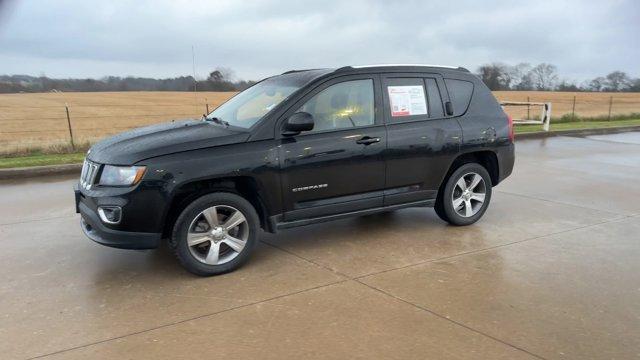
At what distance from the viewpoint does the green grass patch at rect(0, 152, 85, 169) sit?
1034 cm

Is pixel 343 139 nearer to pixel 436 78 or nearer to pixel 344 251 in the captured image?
pixel 344 251

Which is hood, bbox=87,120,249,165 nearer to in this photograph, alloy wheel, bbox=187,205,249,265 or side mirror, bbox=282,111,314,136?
side mirror, bbox=282,111,314,136

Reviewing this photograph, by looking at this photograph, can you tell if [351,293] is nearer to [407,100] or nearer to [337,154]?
[337,154]

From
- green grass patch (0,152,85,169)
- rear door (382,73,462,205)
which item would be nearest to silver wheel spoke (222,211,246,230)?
rear door (382,73,462,205)

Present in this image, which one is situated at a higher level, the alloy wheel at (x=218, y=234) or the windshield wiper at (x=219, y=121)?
the windshield wiper at (x=219, y=121)

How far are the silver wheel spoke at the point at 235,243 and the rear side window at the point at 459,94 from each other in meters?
2.87

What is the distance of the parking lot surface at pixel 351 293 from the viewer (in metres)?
3.49

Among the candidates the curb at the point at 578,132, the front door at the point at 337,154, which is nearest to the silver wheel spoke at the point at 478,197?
the front door at the point at 337,154

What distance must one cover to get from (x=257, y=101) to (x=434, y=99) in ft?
6.43

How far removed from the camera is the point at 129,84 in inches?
1260

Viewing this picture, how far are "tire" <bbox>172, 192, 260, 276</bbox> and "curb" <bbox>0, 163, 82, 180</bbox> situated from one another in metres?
6.66

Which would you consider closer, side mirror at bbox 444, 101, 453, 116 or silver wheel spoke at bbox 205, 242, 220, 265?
silver wheel spoke at bbox 205, 242, 220, 265

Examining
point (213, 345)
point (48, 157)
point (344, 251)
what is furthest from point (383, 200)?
point (48, 157)

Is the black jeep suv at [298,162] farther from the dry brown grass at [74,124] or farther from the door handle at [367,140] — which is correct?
the dry brown grass at [74,124]
